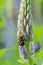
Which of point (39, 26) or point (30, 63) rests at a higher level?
point (39, 26)

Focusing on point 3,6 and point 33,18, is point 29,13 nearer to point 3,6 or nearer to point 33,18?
point 33,18

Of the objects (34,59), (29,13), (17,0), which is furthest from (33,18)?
(34,59)

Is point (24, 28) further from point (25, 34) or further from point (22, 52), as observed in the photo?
point (22, 52)

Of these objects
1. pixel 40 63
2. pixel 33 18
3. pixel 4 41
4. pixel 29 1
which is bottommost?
pixel 40 63

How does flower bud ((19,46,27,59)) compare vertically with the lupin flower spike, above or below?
below

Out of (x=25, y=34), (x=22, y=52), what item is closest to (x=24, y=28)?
(x=25, y=34)

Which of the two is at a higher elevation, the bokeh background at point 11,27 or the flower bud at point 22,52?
the bokeh background at point 11,27
